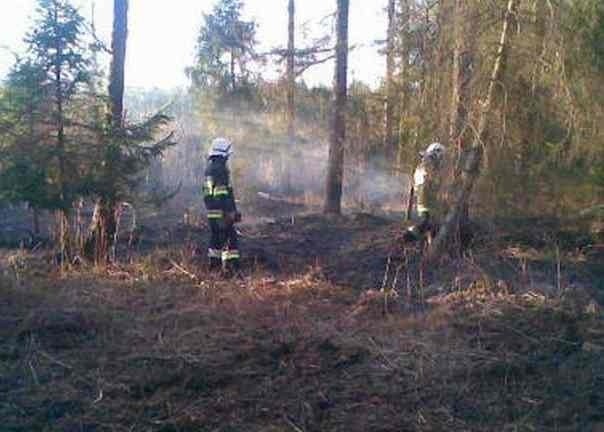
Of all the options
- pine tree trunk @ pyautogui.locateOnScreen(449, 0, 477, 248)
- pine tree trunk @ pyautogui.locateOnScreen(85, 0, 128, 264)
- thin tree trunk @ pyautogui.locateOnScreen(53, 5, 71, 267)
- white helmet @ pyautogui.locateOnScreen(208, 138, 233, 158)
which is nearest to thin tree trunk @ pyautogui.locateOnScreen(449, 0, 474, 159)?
pine tree trunk @ pyautogui.locateOnScreen(449, 0, 477, 248)

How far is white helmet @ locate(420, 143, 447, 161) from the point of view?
34.3ft

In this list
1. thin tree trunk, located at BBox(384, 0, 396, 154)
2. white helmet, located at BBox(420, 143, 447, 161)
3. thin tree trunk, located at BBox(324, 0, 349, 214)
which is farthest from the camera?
thin tree trunk, located at BBox(324, 0, 349, 214)

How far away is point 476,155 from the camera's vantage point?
10055mm

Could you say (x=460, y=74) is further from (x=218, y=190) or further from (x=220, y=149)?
(x=218, y=190)

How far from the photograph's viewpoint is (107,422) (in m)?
4.80

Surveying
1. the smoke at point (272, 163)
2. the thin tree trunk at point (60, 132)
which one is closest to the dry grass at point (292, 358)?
the thin tree trunk at point (60, 132)

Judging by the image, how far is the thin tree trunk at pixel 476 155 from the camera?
943 centimetres

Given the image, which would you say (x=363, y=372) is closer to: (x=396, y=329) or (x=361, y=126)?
(x=396, y=329)

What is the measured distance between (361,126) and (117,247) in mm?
15387

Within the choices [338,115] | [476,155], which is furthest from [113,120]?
[338,115]

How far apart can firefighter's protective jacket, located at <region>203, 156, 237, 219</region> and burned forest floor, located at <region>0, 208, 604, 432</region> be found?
840 millimetres

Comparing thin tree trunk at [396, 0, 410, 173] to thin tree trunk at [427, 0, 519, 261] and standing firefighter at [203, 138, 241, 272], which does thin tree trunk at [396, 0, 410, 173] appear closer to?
thin tree trunk at [427, 0, 519, 261]

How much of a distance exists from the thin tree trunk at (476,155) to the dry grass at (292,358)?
81.8 inches

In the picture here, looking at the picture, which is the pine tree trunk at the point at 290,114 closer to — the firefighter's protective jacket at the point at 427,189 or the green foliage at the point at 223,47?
the green foliage at the point at 223,47
